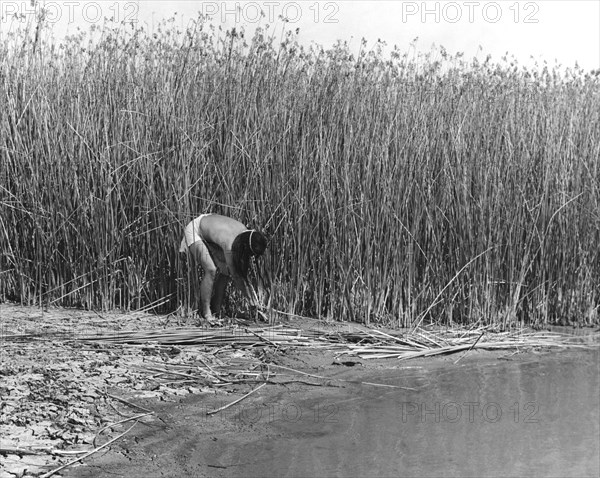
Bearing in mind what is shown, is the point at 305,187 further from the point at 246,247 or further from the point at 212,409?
the point at 212,409

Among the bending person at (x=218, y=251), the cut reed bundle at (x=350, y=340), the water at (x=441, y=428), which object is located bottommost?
the water at (x=441, y=428)

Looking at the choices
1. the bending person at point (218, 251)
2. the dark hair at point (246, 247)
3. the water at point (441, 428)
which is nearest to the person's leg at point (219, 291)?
the bending person at point (218, 251)

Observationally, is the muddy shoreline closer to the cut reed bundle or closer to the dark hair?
the cut reed bundle

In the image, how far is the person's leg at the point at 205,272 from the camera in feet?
20.6

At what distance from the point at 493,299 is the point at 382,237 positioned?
101cm

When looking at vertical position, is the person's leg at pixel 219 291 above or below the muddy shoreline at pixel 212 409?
above

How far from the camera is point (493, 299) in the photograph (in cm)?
677

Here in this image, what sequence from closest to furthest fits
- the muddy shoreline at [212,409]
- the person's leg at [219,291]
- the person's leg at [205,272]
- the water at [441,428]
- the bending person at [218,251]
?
the muddy shoreline at [212,409], the water at [441,428], the bending person at [218,251], the person's leg at [205,272], the person's leg at [219,291]

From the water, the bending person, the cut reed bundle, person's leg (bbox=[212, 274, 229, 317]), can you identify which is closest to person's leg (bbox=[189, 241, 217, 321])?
the bending person

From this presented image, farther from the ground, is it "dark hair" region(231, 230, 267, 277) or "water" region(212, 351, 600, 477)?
"dark hair" region(231, 230, 267, 277)

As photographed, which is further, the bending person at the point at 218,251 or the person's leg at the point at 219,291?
the person's leg at the point at 219,291

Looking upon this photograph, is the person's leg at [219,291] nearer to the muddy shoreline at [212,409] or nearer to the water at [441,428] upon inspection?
the muddy shoreline at [212,409]

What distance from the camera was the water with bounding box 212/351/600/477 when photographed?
3.95 m

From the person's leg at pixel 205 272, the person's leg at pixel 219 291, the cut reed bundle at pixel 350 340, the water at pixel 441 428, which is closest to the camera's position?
the water at pixel 441 428
